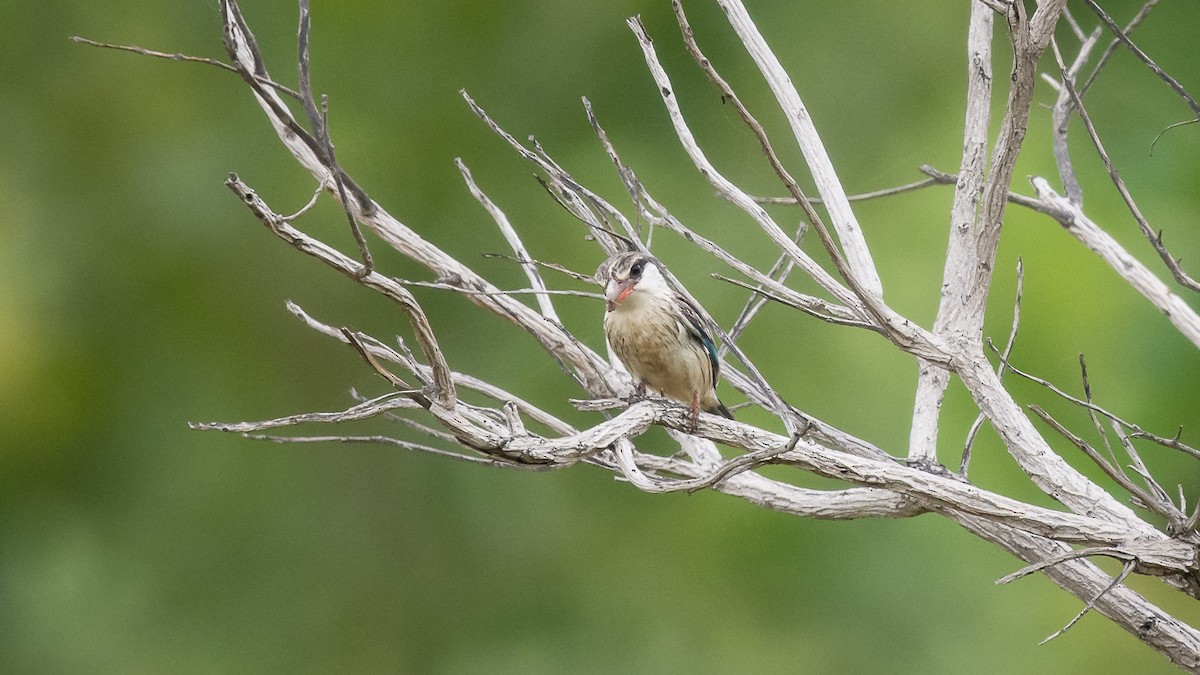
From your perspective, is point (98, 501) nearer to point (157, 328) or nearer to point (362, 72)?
point (157, 328)

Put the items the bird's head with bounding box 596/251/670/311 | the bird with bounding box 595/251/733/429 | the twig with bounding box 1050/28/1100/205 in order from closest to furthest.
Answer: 1. the twig with bounding box 1050/28/1100/205
2. the bird's head with bounding box 596/251/670/311
3. the bird with bounding box 595/251/733/429

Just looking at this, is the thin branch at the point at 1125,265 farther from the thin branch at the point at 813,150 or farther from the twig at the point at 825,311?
the twig at the point at 825,311

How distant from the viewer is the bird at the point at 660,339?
2799 millimetres

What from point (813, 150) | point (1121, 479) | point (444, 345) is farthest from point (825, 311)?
point (444, 345)

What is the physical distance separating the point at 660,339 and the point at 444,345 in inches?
126

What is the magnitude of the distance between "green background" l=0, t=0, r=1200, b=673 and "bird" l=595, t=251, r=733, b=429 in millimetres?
2936

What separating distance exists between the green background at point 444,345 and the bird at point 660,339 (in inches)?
116

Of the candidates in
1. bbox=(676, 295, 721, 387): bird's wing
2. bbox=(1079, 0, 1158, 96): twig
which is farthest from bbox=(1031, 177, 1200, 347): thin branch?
bbox=(676, 295, 721, 387): bird's wing

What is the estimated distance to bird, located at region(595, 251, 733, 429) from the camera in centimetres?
280

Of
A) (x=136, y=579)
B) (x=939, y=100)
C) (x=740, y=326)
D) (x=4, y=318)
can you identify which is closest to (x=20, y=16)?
(x=4, y=318)

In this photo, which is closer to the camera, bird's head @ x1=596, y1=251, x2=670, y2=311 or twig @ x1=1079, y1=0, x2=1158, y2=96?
twig @ x1=1079, y1=0, x2=1158, y2=96

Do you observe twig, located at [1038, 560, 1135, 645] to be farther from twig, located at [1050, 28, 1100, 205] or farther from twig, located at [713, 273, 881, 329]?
twig, located at [1050, 28, 1100, 205]

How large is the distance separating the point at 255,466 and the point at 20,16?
2593 millimetres

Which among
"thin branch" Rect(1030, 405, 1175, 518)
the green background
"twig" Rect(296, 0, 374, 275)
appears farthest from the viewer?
the green background
